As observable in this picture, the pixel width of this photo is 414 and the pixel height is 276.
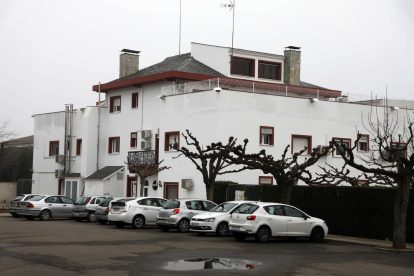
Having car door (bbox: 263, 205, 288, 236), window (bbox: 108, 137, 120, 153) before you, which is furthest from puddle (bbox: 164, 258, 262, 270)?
window (bbox: 108, 137, 120, 153)

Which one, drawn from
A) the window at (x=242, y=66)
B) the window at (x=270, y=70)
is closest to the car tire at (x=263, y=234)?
the window at (x=242, y=66)

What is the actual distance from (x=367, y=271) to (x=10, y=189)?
5272 cm

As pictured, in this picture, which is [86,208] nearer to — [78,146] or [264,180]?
[264,180]

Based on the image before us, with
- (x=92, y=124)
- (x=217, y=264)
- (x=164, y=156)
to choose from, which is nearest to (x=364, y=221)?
(x=217, y=264)

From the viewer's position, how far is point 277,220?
69.4 ft

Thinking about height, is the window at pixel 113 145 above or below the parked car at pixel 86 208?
above

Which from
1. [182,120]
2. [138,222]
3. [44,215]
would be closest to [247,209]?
[138,222]

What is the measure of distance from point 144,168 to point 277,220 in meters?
18.6

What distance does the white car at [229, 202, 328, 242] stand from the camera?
20.7 meters

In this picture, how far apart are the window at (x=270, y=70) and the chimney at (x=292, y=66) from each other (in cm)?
53

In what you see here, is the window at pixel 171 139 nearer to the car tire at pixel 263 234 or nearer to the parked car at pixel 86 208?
the parked car at pixel 86 208

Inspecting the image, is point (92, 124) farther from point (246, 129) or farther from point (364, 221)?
point (364, 221)

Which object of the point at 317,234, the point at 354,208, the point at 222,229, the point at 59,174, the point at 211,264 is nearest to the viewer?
the point at 211,264

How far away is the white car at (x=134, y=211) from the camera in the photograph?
88.1 ft
